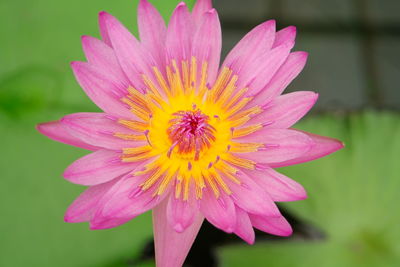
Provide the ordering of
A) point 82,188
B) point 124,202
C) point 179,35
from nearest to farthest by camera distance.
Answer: point 124,202, point 179,35, point 82,188

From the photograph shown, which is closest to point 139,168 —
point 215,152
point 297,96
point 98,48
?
point 215,152

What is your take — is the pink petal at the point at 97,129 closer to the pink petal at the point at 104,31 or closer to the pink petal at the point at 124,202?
the pink petal at the point at 124,202

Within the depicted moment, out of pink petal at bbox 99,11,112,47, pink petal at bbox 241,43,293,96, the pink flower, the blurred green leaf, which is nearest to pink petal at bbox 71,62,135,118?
the pink flower

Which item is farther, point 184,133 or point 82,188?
point 82,188

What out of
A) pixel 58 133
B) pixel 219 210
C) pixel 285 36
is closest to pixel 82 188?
pixel 58 133

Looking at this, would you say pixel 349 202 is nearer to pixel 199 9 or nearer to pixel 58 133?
pixel 199 9

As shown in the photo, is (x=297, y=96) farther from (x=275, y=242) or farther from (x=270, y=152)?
(x=275, y=242)

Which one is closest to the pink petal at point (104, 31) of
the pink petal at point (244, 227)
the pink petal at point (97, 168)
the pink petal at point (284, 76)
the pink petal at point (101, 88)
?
the pink petal at point (101, 88)
